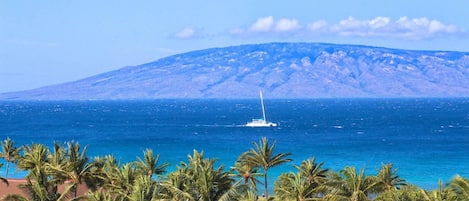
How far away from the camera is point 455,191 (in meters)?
48.6

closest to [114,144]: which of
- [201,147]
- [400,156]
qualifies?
[201,147]

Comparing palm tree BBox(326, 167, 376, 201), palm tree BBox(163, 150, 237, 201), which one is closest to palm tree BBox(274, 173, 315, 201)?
palm tree BBox(326, 167, 376, 201)

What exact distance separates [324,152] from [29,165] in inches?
3555

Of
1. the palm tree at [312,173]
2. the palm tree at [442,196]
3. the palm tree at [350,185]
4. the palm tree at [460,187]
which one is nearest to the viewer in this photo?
the palm tree at [442,196]

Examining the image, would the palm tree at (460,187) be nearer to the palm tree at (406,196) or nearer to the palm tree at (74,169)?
the palm tree at (406,196)

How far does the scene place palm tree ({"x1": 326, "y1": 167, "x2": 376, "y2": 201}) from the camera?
50094 millimetres

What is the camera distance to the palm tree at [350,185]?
164ft

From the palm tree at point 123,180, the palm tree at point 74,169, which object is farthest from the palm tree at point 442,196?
the palm tree at point 74,169

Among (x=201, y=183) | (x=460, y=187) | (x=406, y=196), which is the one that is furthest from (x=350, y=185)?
(x=201, y=183)

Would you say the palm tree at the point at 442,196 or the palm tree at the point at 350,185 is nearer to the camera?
the palm tree at the point at 442,196

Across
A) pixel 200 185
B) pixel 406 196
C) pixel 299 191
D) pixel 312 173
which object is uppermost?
pixel 200 185

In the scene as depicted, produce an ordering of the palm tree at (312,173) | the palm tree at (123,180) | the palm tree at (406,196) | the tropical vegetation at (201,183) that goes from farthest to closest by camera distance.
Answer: the palm tree at (312,173), the palm tree at (123,180), the tropical vegetation at (201,183), the palm tree at (406,196)

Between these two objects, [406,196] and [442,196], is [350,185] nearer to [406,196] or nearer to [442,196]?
[442,196]

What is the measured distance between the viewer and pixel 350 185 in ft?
166
